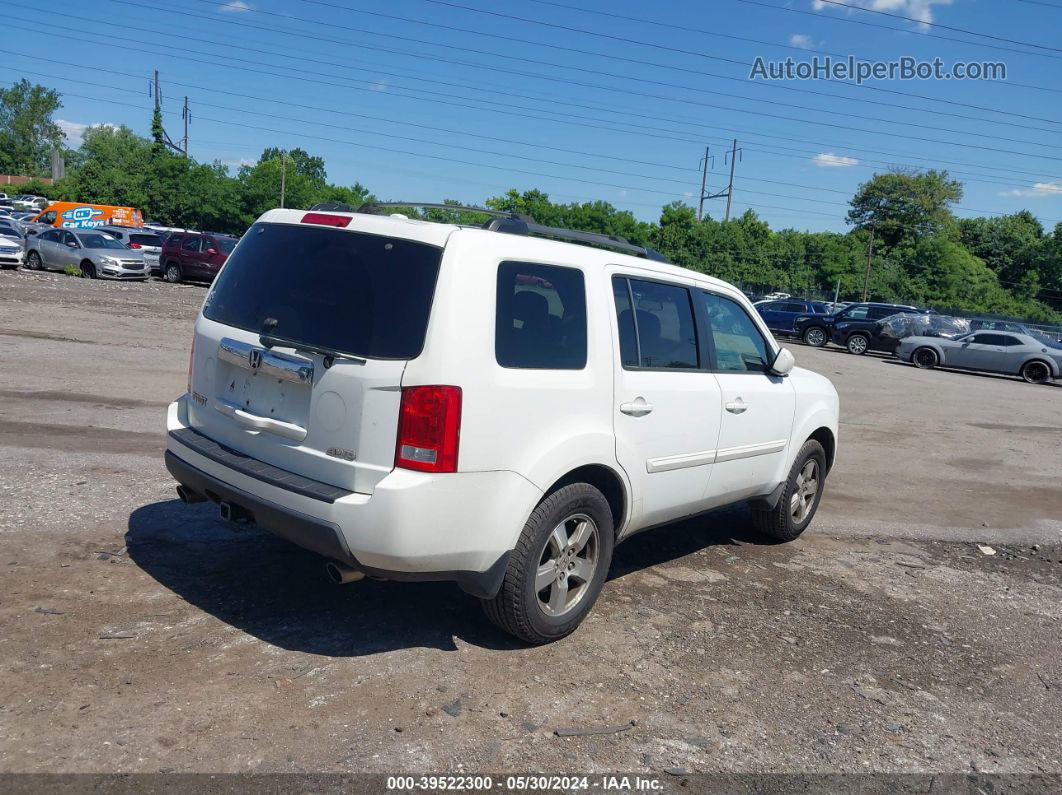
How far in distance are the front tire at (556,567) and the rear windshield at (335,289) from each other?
103cm

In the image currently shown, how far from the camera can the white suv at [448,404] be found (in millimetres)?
3699

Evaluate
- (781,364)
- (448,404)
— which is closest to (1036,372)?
(781,364)

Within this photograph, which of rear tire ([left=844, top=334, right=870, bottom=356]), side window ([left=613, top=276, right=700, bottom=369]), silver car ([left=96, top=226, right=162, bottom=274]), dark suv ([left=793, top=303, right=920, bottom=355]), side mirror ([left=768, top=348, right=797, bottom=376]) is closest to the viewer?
side window ([left=613, top=276, right=700, bottom=369])

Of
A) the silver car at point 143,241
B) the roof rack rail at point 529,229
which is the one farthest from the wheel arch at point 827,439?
the silver car at point 143,241

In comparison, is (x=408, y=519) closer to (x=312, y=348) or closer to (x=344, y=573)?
(x=344, y=573)

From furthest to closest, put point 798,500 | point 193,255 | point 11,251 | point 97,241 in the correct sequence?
1. point 193,255
2. point 97,241
3. point 11,251
4. point 798,500

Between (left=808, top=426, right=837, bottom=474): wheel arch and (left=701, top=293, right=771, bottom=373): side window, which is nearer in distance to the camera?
(left=701, top=293, right=771, bottom=373): side window

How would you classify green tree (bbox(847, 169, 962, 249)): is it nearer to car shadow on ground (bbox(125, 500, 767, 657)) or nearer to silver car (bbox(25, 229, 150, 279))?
silver car (bbox(25, 229, 150, 279))

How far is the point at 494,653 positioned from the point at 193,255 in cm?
2984

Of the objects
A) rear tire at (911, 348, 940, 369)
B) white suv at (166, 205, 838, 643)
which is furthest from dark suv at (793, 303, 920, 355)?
white suv at (166, 205, 838, 643)

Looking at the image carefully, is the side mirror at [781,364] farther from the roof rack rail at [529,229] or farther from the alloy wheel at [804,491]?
the roof rack rail at [529,229]

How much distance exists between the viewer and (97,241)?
29.5m

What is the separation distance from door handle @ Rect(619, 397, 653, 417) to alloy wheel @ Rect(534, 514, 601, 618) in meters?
0.57

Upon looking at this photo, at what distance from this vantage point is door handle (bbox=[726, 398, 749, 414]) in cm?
535
